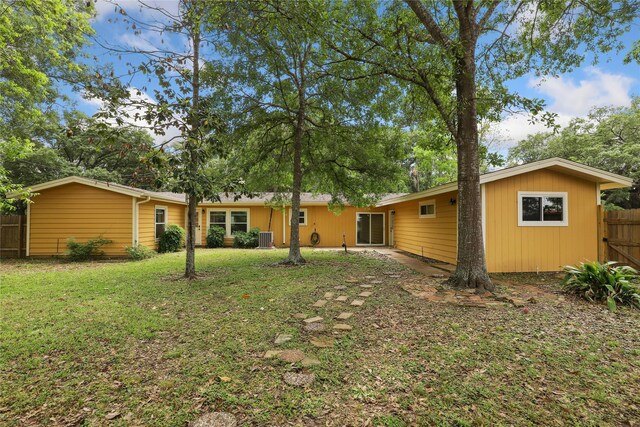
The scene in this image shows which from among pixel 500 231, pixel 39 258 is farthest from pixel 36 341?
pixel 39 258

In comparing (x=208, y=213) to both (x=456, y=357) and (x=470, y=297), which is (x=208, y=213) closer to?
(x=470, y=297)

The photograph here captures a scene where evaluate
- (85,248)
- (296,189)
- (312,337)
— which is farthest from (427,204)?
(85,248)

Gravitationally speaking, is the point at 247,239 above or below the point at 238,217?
below

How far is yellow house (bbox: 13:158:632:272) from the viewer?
7.46 meters

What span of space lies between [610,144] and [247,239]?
2248 cm

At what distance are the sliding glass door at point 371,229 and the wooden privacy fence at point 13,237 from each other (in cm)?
1367

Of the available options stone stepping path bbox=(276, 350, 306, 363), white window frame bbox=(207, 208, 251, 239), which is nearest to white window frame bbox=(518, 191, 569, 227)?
stone stepping path bbox=(276, 350, 306, 363)

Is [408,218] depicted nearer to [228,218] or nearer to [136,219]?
[228,218]

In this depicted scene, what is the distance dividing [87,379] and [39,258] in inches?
429

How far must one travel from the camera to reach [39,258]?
10.3m

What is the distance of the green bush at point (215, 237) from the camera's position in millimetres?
14070

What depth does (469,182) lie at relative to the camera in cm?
575

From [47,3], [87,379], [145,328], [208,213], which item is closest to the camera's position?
[87,379]

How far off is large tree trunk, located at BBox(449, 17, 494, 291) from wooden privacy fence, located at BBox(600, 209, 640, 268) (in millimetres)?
4540
